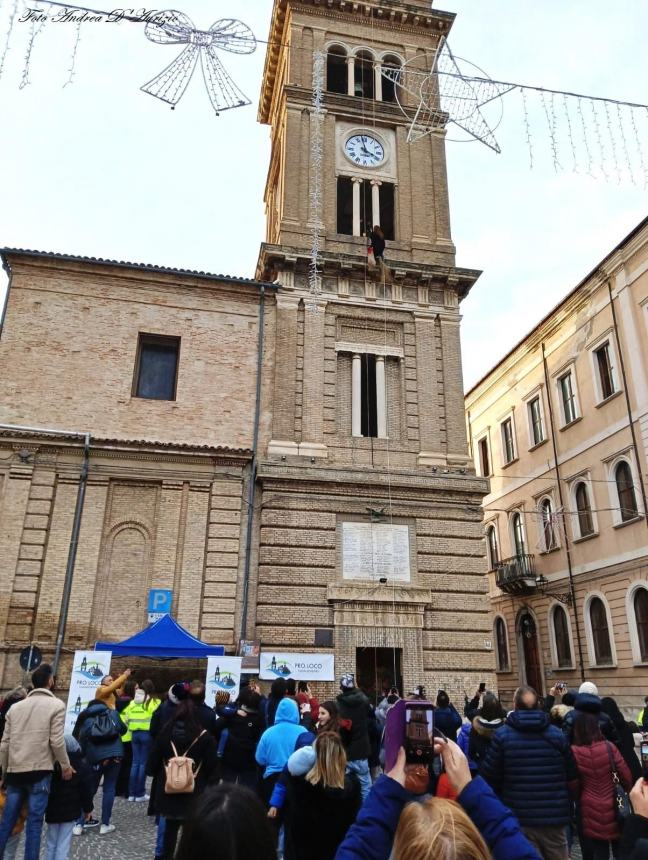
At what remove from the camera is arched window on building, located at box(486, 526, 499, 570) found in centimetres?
3241

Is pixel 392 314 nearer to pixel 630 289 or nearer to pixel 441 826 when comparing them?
pixel 630 289

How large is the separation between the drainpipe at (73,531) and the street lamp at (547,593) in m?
17.4

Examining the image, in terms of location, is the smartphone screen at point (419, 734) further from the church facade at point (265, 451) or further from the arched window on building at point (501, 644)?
the arched window on building at point (501, 644)

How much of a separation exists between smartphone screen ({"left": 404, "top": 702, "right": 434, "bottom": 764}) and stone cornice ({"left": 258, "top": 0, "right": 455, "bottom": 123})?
88.0 feet

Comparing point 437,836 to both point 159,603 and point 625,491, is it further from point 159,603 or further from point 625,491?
point 625,491

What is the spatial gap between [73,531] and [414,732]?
16101 millimetres

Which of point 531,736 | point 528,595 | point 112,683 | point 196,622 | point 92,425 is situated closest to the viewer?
point 531,736

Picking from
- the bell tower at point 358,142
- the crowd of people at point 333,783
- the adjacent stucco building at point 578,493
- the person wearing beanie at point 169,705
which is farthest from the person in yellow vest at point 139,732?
the adjacent stucco building at point 578,493

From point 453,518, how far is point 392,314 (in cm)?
636

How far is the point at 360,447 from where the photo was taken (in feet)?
64.7

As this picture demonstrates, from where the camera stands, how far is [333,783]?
15.3 feet

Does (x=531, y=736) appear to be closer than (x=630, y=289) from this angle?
Yes

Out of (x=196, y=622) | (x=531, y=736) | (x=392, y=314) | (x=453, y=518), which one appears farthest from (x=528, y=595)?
(x=531, y=736)

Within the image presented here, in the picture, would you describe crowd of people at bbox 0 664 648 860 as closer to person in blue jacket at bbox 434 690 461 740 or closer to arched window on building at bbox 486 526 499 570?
person in blue jacket at bbox 434 690 461 740
